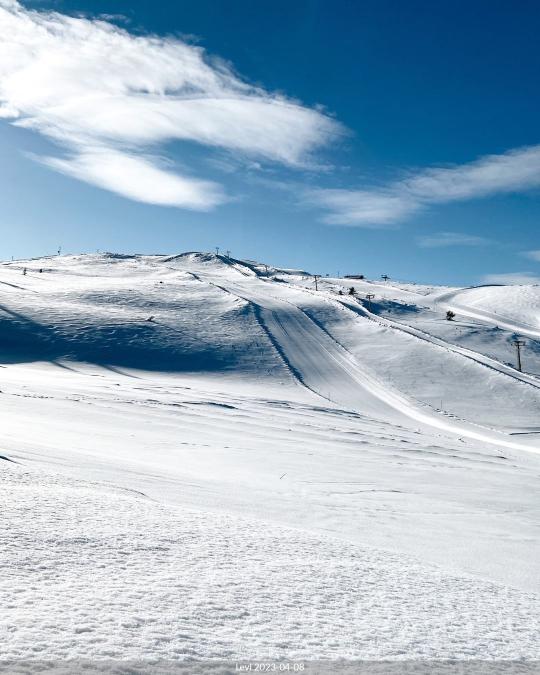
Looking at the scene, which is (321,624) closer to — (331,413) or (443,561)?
(443,561)

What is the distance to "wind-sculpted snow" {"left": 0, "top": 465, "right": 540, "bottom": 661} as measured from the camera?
3346 millimetres

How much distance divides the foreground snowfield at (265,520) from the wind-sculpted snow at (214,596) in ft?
0.05

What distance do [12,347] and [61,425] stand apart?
106 ft

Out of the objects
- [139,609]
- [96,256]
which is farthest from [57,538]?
[96,256]

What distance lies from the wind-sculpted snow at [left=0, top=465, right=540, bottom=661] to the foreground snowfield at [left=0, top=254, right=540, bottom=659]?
16 mm

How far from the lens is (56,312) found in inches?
2200

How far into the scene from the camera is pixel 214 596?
3980mm

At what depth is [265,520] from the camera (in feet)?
23.6

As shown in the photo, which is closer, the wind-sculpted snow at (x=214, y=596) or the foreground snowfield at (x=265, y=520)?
the wind-sculpted snow at (x=214, y=596)

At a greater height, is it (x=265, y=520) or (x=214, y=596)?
(x=214, y=596)

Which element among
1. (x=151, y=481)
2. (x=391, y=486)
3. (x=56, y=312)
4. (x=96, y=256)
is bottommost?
(x=391, y=486)

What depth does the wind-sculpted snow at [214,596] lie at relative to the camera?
3.35 metres

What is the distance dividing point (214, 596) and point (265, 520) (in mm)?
3275

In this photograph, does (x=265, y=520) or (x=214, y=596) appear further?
(x=265, y=520)
